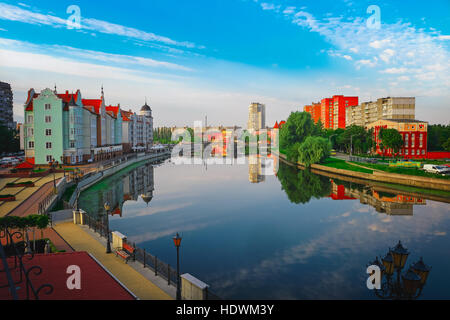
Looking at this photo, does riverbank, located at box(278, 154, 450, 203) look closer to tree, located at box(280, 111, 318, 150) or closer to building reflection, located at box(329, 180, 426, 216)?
building reflection, located at box(329, 180, 426, 216)

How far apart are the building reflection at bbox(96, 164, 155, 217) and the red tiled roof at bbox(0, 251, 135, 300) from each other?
50.5ft

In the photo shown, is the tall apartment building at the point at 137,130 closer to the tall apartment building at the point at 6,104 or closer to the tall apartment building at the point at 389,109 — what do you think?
the tall apartment building at the point at 6,104

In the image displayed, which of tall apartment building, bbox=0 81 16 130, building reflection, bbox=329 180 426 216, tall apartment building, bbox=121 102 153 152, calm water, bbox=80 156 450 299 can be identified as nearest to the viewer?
calm water, bbox=80 156 450 299

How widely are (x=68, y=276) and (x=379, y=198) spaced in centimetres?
3467

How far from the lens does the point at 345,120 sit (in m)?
149

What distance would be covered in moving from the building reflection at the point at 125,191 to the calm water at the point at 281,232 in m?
0.14

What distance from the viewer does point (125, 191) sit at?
41.2 m

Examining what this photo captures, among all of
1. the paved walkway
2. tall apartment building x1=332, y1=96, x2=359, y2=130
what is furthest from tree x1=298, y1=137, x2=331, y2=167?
tall apartment building x1=332, y1=96, x2=359, y2=130

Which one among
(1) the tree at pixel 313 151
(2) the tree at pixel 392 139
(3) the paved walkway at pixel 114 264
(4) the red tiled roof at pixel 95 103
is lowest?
(3) the paved walkway at pixel 114 264

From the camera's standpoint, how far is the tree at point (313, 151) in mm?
62812

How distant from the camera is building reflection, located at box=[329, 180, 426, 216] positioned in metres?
30.8

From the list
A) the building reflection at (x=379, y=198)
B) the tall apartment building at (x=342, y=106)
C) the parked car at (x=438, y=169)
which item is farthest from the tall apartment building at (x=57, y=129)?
the tall apartment building at (x=342, y=106)
